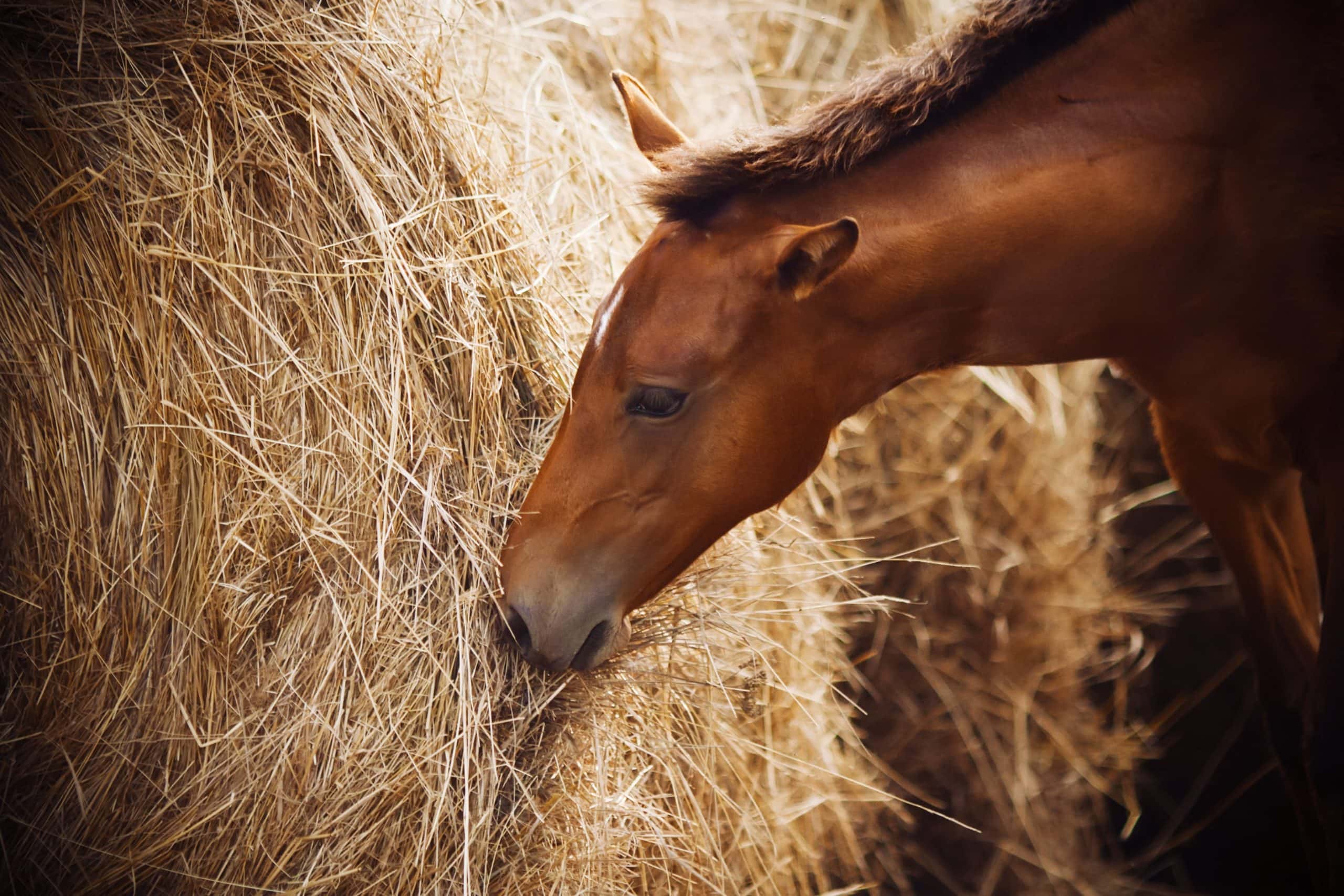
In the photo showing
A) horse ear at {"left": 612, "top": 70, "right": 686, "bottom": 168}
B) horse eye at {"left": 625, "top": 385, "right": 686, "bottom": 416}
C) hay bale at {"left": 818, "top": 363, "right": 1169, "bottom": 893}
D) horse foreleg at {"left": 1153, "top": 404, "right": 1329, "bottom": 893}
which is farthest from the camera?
hay bale at {"left": 818, "top": 363, "right": 1169, "bottom": 893}

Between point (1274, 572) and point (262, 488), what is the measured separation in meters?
→ 1.65

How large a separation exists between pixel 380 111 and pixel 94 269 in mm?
461

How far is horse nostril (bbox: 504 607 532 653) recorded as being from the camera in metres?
1.17

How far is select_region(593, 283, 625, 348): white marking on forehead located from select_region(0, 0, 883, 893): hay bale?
23cm

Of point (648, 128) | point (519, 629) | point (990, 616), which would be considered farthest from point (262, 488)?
point (990, 616)

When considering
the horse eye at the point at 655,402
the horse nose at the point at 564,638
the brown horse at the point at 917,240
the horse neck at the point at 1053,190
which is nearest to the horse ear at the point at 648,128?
the brown horse at the point at 917,240

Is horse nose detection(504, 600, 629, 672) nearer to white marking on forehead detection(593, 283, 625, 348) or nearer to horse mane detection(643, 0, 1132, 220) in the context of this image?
white marking on forehead detection(593, 283, 625, 348)

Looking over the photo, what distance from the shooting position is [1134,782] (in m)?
2.37

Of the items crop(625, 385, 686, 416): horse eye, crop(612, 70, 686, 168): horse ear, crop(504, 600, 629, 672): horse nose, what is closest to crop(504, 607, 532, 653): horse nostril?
crop(504, 600, 629, 672): horse nose

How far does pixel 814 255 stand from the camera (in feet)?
3.57

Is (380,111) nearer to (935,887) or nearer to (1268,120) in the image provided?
(1268,120)

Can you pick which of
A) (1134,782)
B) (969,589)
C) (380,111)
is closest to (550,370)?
(380,111)

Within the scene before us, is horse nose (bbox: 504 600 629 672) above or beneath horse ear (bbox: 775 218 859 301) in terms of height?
beneath

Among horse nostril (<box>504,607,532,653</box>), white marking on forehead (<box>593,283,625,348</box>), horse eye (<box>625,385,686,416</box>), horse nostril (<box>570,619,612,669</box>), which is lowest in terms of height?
horse nostril (<box>570,619,612,669</box>)
